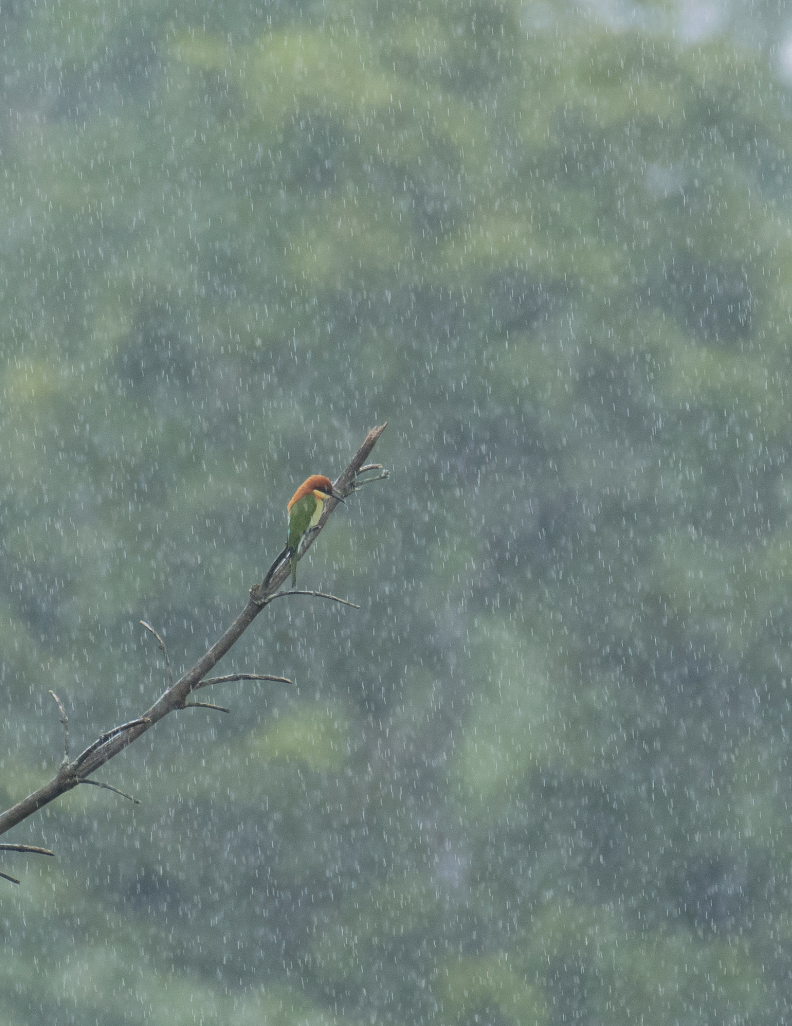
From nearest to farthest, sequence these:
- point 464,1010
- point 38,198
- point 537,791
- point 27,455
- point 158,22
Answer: point 464,1010
point 537,791
point 27,455
point 38,198
point 158,22

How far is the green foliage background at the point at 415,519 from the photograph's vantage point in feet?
41.3

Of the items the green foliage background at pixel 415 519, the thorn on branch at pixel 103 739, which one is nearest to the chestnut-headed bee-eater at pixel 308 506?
the thorn on branch at pixel 103 739

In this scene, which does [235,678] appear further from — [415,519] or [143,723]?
[415,519]

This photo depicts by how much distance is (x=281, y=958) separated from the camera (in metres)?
12.9

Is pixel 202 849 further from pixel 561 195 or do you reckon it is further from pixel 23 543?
pixel 561 195

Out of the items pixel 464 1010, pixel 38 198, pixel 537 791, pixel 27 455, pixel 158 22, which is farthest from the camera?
pixel 158 22

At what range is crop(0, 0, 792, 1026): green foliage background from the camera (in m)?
12.6

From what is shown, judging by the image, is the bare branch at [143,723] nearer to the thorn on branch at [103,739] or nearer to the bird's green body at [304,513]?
the thorn on branch at [103,739]

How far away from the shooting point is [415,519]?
13.6 m

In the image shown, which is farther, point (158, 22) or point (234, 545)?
point (158, 22)

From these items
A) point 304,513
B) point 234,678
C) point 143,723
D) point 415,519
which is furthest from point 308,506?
point 415,519

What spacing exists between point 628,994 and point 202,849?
4528 mm

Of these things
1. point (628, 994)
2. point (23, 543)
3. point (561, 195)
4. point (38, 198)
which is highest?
point (561, 195)

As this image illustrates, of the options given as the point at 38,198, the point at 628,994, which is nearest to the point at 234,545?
the point at 38,198
